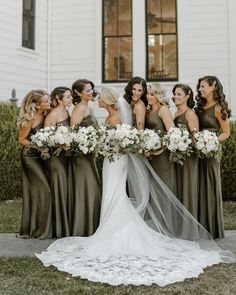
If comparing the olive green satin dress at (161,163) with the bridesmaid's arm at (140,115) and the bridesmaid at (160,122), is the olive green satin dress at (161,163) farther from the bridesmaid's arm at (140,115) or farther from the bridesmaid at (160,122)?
the bridesmaid's arm at (140,115)

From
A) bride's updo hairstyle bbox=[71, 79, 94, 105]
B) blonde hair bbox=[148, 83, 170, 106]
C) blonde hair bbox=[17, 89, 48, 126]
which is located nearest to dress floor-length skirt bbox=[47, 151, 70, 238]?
blonde hair bbox=[17, 89, 48, 126]

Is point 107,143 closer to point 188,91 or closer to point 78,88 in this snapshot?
point 78,88

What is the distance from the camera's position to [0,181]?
9.69 m

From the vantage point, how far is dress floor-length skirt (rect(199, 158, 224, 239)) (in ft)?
20.1

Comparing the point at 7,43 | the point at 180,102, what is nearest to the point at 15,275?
the point at 180,102

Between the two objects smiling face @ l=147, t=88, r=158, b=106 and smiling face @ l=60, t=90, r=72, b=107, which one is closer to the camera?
smiling face @ l=147, t=88, r=158, b=106

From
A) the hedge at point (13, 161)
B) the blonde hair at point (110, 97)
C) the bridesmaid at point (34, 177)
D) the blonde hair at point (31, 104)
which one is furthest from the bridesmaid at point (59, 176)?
the hedge at point (13, 161)

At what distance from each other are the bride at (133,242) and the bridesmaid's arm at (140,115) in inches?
5.2

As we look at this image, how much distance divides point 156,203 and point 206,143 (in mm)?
1015

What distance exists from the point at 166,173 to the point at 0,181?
16.1 feet

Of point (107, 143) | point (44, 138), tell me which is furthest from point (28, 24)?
point (107, 143)

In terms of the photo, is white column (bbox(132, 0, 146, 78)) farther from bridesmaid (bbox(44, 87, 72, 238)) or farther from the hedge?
bridesmaid (bbox(44, 87, 72, 238))

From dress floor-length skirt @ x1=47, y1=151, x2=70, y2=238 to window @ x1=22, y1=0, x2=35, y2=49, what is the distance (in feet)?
23.6

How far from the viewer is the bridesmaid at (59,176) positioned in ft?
20.0
